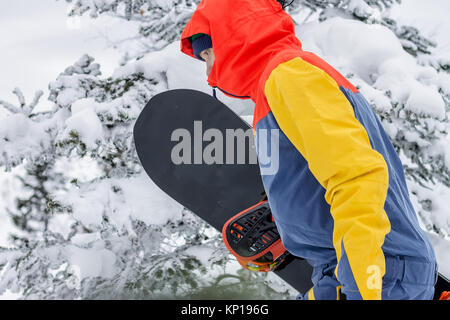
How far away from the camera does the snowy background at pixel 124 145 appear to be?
102 inches

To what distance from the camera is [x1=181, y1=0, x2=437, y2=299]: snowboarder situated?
782mm

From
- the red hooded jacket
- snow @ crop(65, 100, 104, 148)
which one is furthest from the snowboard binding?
snow @ crop(65, 100, 104, 148)

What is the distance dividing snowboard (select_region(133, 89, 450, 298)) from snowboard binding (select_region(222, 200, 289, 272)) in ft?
1.21

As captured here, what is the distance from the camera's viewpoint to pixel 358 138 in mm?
809

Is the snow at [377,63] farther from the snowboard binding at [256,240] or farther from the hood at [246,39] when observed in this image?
the hood at [246,39]

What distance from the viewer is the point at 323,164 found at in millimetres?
820

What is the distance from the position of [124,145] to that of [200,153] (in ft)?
2.75

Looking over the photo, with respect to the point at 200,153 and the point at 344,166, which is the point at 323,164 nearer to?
the point at 344,166

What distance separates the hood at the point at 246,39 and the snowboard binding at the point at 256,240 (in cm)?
82

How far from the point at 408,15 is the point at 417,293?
11.4 ft

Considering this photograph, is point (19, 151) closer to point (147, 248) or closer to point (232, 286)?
point (147, 248)

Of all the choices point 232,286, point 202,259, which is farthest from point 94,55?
point 232,286

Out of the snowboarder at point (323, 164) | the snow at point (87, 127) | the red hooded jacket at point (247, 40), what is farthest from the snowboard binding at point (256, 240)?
the snow at point (87, 127)

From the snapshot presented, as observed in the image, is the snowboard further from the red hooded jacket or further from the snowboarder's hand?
the red hooded jacket
